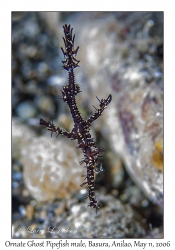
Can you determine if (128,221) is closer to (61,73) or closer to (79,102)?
(79,102)

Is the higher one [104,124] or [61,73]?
[61,73]

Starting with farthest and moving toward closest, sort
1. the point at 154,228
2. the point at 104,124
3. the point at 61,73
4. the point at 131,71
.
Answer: the point at 61,73 < the point at 104,124 < the point at 131,71 < the point at 154,228

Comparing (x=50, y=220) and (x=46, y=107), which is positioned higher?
(x=46, y=107)

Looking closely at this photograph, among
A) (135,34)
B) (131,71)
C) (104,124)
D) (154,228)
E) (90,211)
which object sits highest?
(135,34)

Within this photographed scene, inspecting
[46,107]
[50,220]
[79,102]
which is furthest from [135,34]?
[50,220]

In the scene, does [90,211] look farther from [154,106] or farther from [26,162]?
[154,106]

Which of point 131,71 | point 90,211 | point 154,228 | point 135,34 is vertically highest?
point 135,34

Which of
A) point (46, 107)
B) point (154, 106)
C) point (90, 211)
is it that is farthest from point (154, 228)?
point (46, 107)

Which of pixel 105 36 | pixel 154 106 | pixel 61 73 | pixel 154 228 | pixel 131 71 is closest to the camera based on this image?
pixel 154 106

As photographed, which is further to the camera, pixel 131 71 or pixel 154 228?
pixel 131 71
